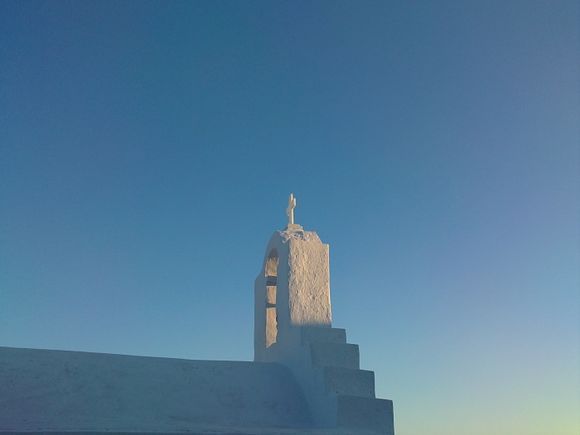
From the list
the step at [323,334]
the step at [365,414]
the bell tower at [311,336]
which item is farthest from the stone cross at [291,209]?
the step at [365,414]

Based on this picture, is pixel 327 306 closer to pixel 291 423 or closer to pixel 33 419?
pixel 291 423

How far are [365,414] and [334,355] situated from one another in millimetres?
1247

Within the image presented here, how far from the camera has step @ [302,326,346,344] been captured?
1071cm

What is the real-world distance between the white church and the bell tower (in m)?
0.02

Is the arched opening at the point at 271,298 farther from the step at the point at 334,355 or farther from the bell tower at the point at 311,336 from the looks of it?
the step at the point at 334,355

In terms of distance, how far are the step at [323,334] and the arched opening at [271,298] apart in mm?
2096

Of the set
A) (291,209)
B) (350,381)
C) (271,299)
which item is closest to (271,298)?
(271,299)

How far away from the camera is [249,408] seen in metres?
9.70

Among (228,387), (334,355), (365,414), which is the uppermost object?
(334,355)

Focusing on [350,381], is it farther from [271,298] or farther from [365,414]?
[271,298]

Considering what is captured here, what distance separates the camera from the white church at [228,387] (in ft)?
27.2

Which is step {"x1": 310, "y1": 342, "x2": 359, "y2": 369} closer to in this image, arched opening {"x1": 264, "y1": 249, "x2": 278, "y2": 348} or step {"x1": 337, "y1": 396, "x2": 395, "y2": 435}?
step {"x1": 337, "y1": 396, "x2": 395, "y2": 435}

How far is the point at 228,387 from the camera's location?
33.2 ft

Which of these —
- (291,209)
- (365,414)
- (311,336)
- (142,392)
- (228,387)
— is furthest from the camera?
(291,209)
